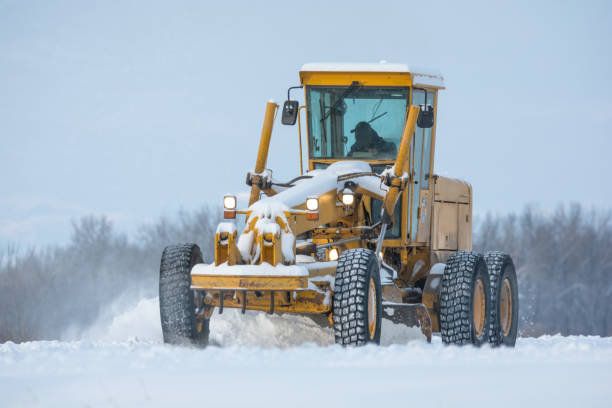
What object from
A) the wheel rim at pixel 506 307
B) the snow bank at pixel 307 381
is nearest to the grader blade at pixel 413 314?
the wheel rim at pixel 506 307

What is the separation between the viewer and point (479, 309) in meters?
12.6

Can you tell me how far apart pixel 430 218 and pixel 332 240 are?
78.5 inches

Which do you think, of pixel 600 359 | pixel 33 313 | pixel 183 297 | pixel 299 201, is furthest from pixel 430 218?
pixel 33 313

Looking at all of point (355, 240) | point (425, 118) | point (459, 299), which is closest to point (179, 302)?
point (355, 240)

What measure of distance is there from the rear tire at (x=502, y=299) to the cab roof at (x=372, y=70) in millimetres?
2561

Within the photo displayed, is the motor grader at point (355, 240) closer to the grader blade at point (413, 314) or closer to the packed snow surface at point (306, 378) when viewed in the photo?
the grader blade at point (413, 314)

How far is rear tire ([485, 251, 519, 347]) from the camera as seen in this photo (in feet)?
42.3

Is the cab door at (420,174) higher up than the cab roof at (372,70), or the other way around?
the cab roof at (372,70)

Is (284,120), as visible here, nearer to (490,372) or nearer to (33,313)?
(490,372)

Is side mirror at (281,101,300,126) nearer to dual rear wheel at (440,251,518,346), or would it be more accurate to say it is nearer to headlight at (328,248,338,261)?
headlight at (328,248,338,261)

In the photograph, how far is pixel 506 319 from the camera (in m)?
13.8

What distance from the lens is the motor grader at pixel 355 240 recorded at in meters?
9.63

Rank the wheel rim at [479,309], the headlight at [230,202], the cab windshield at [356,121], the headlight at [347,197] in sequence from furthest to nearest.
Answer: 1. the cab windshield at [356,121]
2. the wheel rim at [479,309]
3. the headlight at [347,197]
4. the headlight at [230,202]

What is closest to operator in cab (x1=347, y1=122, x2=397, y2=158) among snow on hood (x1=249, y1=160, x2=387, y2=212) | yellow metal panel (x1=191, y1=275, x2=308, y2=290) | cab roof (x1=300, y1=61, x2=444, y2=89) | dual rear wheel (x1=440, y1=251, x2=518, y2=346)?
snow on hood (x1=249, y1=160, x2=387, y2=212)
